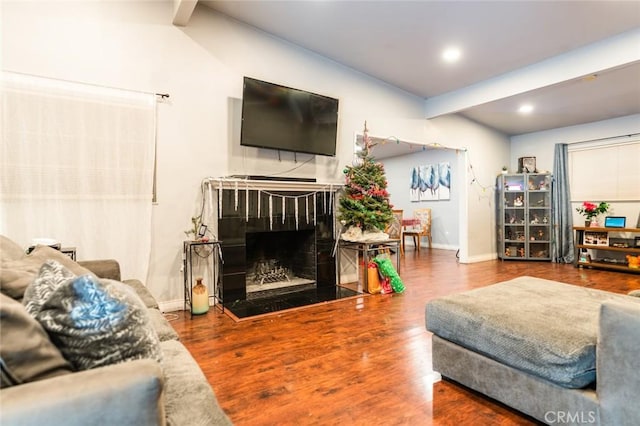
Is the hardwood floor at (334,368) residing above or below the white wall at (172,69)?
below

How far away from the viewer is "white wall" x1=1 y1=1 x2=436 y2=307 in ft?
9.25

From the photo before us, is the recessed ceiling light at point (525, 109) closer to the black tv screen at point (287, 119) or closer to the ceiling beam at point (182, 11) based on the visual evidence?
the black tv screen at point (287, 119)

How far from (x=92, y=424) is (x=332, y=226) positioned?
381cm

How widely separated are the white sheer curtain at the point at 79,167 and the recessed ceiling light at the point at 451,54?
3438mm

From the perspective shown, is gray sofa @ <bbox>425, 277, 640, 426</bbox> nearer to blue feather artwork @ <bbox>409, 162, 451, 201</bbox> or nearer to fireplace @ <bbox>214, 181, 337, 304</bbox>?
fireplace @ <bbox>214, 181, 337, 304</bbox>

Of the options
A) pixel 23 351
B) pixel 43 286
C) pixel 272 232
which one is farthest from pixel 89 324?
pixel 272 232

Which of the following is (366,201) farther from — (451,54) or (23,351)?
(23,351)

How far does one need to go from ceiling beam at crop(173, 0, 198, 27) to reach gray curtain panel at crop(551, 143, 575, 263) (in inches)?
266

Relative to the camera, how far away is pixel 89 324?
84 centimetres

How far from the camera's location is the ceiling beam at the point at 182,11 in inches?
121

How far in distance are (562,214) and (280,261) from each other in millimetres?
5520

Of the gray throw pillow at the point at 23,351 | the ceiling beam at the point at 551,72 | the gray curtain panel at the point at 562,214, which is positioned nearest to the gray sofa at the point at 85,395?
the gray throw pillow at the point at 23,351

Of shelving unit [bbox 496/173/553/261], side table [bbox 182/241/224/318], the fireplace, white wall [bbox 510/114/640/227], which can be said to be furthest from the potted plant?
side table [bbox 182/241/224/318]

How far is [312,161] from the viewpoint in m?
4.38
